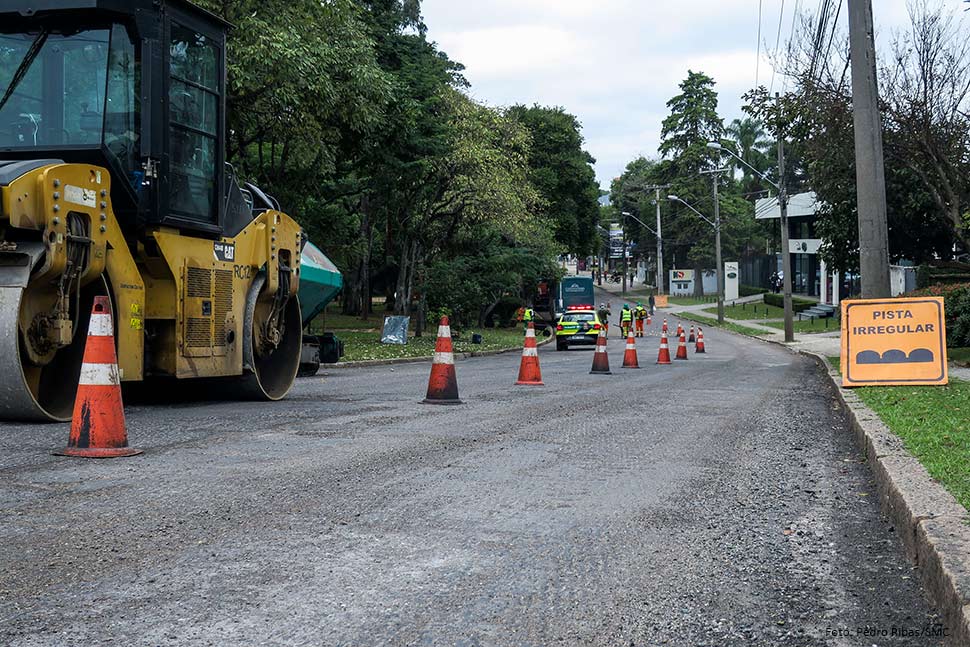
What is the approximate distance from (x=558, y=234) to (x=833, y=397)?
175ft

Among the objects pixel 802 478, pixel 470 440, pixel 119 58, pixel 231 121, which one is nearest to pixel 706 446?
pixel 802 478

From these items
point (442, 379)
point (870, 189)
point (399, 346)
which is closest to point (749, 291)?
point (399, 346)

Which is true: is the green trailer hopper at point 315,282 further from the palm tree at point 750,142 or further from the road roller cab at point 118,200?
the palm tree at point 750,142

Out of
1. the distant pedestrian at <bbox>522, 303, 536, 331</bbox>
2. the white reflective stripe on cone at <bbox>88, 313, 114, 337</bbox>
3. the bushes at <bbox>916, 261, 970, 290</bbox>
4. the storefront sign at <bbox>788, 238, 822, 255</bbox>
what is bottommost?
the white reflective stripe on cone at <bbox>88, 313, 114, 337</bbox>

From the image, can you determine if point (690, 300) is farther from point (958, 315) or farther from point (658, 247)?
point (958, 315)

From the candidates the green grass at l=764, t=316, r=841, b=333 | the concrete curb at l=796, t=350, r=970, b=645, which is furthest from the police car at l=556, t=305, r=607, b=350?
the concrete curb at l=796, t=350, r=970, b=645

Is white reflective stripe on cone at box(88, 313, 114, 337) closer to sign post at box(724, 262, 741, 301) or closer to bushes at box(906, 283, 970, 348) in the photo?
bushes at box(906, 283, 970, 348)

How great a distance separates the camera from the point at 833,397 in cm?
1455

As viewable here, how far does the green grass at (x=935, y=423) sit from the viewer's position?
6152 mm

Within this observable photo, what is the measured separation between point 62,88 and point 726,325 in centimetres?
5055

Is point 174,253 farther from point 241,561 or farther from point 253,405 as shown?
point 241,561

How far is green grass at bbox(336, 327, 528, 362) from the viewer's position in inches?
959

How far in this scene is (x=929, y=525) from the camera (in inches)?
185

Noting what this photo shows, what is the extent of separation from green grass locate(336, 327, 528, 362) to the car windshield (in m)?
13.0
